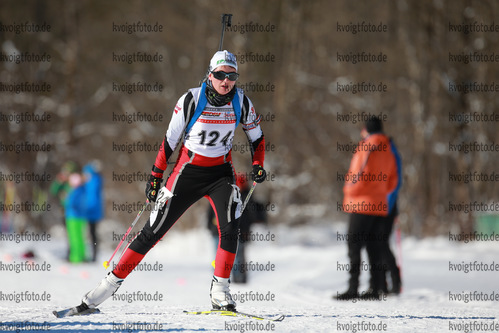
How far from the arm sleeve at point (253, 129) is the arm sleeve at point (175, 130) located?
53cm

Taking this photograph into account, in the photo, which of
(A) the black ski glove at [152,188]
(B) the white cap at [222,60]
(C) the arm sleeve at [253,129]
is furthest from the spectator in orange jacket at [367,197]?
(A) the black ski glove at [152,188]

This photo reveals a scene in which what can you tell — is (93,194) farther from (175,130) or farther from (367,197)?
(175,130)

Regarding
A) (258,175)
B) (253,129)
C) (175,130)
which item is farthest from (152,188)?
(253,129)

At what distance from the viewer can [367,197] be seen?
24.1 feet

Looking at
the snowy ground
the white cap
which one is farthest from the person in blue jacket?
the white cap

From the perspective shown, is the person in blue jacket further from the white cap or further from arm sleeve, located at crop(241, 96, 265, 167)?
the white cap

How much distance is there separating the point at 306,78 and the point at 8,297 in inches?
742

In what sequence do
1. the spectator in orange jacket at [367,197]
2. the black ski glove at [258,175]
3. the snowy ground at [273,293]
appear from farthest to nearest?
the spectator in orange jacket at [367,197] → the black ski glove at [258,175] → the snowy ground at [273,293]

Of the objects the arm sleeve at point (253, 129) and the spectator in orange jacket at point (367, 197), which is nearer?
the arm sleeve at point (253, 129)

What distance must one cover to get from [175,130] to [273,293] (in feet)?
11.6

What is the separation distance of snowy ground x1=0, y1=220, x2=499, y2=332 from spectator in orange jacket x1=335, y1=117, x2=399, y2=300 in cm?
51

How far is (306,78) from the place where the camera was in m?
24.7

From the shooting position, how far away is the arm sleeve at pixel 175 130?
509 centimetres

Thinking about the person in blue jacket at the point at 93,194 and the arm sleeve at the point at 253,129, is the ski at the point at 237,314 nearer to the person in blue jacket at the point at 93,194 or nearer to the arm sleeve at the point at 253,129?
the arm sleeve at the point at 253,129
